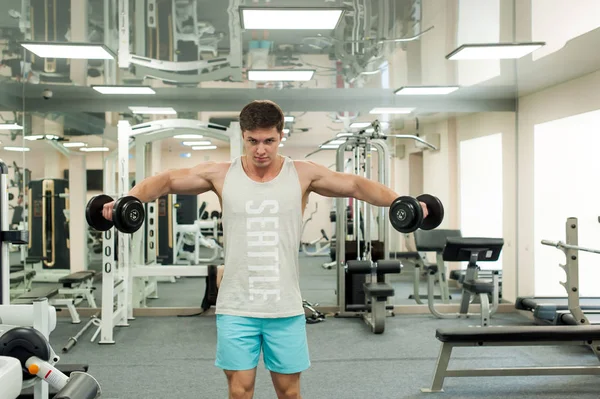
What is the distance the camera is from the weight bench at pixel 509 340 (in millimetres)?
3225

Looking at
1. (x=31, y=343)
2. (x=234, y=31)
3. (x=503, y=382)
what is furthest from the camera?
(x=234, y=31)

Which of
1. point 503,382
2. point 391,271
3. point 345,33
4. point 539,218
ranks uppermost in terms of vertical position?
point 345,33

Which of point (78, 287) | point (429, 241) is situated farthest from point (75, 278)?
point (429, 241)

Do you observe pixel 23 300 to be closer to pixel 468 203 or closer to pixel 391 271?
pixel 391 271

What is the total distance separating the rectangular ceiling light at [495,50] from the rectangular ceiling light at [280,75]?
1.17 metres

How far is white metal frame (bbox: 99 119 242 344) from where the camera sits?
4410mm

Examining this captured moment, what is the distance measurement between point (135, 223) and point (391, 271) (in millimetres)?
3379

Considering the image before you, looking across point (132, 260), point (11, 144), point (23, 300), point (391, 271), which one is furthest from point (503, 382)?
point (11, 144)

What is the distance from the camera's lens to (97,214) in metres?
1.92

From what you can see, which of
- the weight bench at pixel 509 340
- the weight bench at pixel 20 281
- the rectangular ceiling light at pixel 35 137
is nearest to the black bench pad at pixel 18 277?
the weight bench at pixel 20 281

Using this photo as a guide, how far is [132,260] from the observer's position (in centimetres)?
525

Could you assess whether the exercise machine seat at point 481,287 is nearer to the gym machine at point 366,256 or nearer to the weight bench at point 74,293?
the gym machine at point 366,256

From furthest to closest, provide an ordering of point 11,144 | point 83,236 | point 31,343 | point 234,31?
point 83,236 → point 11,144 → point 234,31 → point 31,343

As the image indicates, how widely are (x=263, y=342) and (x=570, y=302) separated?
2507 millimetres
